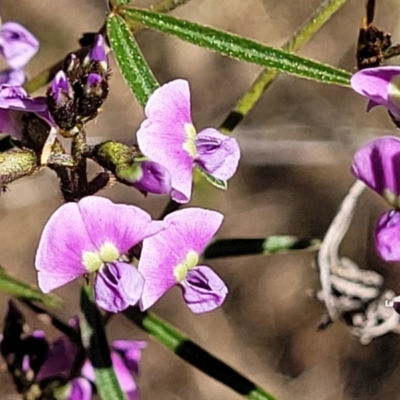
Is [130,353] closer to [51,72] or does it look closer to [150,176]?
[51,72]

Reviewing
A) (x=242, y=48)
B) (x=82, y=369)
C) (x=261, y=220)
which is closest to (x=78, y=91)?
(x=242, y=48)

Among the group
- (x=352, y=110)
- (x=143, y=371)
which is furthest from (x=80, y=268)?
(x=352, y=110)

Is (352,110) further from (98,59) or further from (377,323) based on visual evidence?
(98,59)

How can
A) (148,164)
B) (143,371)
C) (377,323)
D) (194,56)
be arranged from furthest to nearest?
(194,56)
(143,371)
(377,323)
(148,164)

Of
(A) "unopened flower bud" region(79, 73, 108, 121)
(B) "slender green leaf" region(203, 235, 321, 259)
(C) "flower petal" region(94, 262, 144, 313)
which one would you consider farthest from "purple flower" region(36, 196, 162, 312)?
(B) "slender green leaf" region(203, 235, 321, 259)

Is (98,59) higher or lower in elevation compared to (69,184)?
higher

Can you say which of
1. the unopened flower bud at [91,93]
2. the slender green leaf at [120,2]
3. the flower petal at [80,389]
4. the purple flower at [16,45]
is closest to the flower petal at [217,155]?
the unopened flower bud at [91,93]

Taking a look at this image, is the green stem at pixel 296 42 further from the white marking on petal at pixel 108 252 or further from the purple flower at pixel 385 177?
the white marking on petal at pixel 108 252
